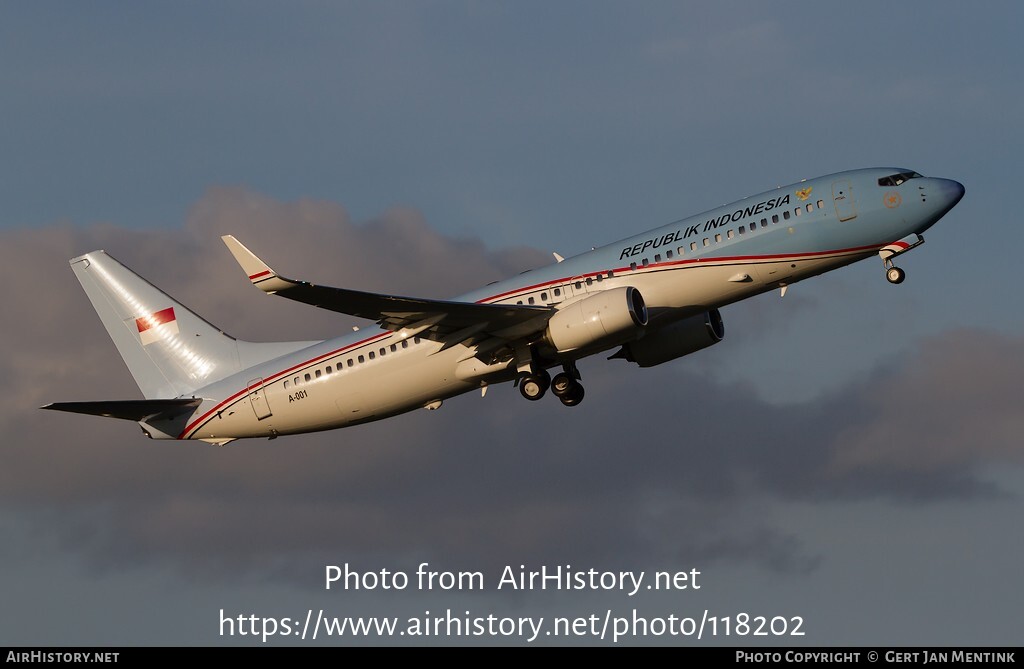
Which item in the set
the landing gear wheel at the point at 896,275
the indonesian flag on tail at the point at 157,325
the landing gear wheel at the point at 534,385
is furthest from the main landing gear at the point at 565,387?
the indonesian flag on tail at the point at 157,325

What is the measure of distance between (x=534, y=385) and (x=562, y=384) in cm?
261

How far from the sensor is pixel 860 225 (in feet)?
156

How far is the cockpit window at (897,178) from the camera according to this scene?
47969 mm

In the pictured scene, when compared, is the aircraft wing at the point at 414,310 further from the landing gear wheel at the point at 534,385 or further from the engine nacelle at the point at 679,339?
the engine nacelle at the point at 679,339

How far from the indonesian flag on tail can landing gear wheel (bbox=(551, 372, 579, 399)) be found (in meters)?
16.1

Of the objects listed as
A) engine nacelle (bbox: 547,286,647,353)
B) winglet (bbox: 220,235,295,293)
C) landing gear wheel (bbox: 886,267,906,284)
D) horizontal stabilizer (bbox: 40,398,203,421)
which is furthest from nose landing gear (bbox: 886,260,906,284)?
horizontal stabilizer (bbox: 40,398,203,421)

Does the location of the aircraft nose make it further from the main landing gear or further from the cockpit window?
the main landing gear

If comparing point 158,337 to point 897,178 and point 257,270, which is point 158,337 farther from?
point 897,178

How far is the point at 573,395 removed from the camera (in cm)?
5469

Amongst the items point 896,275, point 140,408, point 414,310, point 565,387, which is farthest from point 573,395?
point 140,408
